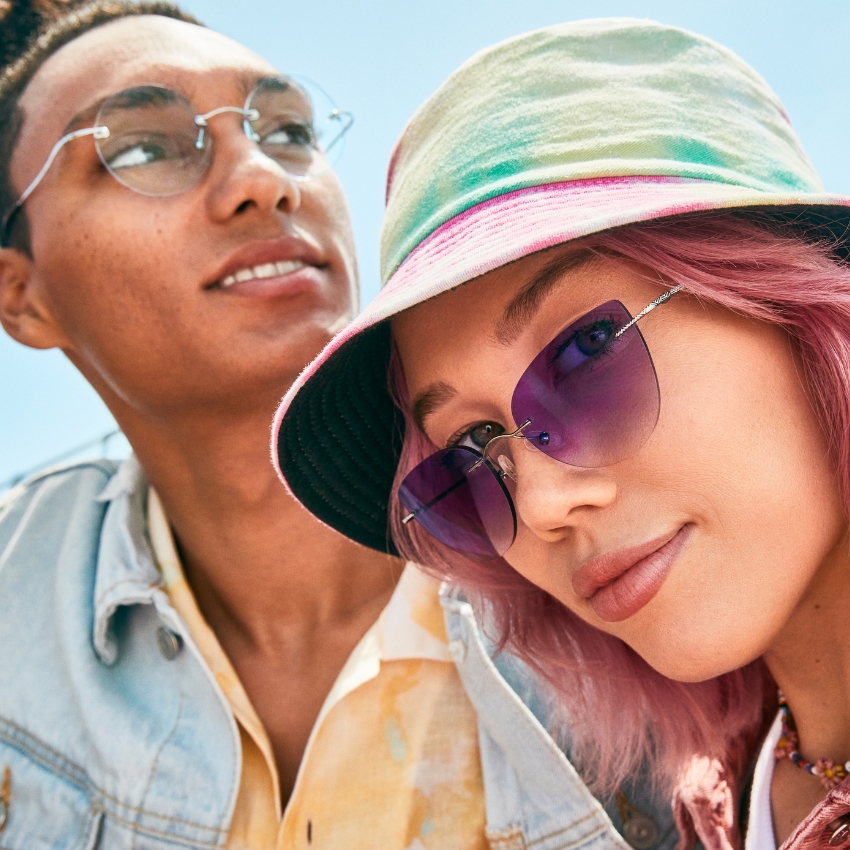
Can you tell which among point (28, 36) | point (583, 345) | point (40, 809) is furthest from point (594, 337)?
point (28, 36)

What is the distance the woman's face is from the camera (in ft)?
3.97

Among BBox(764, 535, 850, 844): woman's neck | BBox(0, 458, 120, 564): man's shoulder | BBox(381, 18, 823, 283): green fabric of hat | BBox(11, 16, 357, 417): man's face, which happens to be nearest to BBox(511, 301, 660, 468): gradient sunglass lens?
BBox(381, 18, 823, 283): green fabric of hat

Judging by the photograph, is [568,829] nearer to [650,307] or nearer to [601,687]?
[601,687]

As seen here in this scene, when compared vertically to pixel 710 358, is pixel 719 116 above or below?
above

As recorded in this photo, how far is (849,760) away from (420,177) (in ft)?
4.36

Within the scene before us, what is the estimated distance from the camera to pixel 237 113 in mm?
2482

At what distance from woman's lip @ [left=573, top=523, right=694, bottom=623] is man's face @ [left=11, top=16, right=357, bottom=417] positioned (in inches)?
49.9

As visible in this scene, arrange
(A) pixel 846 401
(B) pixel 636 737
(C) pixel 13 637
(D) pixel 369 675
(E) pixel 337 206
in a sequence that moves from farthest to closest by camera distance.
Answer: (E) pixel 337 206, (C) pixel 13 637, (D) pixel 369 675, (B) pixel 636 737, (A) pixel 846 401

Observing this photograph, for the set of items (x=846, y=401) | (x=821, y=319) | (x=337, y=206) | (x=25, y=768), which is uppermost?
(x=337, y=206)

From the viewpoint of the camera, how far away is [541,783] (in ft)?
6.44

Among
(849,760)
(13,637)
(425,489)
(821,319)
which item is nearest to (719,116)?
(821,319)

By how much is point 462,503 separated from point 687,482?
0.51 metres

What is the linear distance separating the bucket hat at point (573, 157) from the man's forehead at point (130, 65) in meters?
1.14

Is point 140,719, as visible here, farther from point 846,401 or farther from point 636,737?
point 846,401
